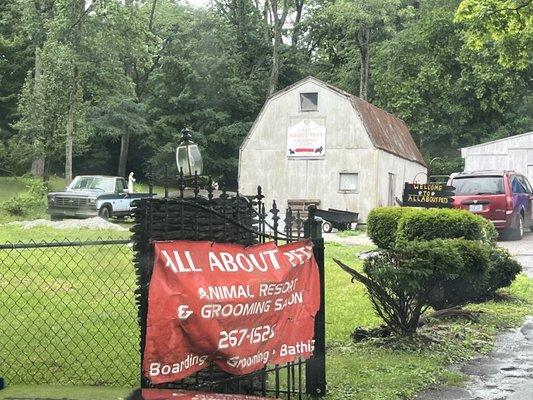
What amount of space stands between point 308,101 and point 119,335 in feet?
86.7

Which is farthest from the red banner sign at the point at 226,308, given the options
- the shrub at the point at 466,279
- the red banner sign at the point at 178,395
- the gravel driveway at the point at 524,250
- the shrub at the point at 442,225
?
the gravel driveway at the point at 524,250

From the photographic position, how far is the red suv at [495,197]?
747 inches

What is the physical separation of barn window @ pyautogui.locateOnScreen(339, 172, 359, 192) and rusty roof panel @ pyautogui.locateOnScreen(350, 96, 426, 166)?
178 centimetres

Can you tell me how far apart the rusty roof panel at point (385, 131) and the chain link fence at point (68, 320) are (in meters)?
21.5

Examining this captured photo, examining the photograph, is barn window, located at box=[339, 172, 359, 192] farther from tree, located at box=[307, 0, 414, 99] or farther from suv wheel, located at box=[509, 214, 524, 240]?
tree, located at box=[307, 0, 414, 99]

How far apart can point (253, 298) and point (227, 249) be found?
369mm

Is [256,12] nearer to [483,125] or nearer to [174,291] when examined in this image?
[483,125]

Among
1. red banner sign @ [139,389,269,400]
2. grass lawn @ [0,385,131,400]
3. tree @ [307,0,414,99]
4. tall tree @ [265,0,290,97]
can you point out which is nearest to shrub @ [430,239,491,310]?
grass lawn @ [0,385,131,400]

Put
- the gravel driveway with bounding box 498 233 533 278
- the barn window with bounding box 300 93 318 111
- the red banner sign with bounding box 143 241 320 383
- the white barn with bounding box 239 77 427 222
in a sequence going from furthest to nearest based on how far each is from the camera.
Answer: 1. the barn window with bounding box 300 93 318 111
2. the white barn with bounding box 239 77 427 222
3. the gravel driveway with bounding box 498 233 533 278
4. the red banner sign with bounding box 143 241 320 383

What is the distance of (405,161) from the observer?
118 feet

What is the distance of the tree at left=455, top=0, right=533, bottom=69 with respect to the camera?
1263 centimetres

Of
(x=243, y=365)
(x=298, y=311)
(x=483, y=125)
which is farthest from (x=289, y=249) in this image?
(x=483, y=125)

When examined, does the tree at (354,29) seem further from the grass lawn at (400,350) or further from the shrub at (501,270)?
the grass lawn at (400,350)

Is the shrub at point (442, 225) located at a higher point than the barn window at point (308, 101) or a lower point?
lower
